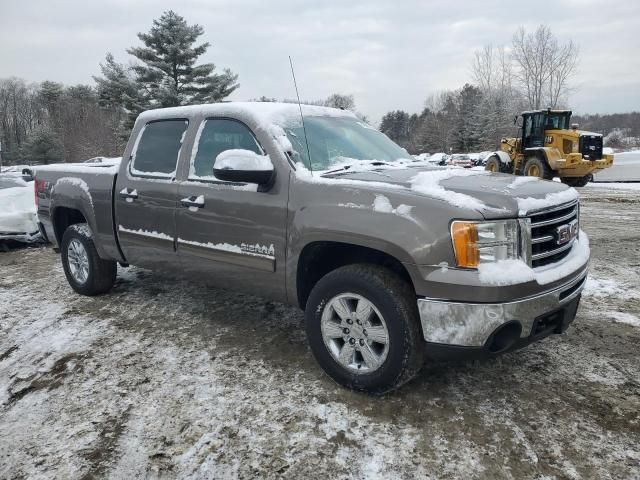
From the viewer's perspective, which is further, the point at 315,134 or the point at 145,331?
the point at 145,331

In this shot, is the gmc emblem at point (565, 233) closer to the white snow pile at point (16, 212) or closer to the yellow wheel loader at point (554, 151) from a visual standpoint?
the white snow pile at point (16, 212)

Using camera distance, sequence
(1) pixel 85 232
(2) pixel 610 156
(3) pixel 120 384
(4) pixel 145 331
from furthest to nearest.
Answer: (2) pixel 610 156
(1) pixel 85 232
(4) pixel 145 331
(3) pixel 120 384

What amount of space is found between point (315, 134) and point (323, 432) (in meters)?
2.16

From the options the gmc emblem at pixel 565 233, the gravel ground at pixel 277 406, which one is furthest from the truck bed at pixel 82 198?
the gmc emblem at pixel 565 233

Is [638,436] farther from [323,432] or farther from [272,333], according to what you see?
[272,333]

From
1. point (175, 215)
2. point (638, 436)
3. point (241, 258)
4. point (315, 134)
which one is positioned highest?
point (315, 134)

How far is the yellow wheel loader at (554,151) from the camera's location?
1597cm

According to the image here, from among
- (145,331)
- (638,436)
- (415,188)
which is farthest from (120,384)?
(638,436)

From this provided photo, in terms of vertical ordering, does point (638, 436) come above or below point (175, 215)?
below

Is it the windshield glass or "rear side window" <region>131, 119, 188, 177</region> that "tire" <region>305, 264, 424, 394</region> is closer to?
"rear side window" <region>131, 119, 188, 177</region>

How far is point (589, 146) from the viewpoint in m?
16.1

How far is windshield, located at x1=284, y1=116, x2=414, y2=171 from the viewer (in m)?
3.47

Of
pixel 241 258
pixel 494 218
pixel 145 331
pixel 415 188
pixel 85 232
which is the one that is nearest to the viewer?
pixel 494 218

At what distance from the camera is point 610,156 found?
16.6 meters
